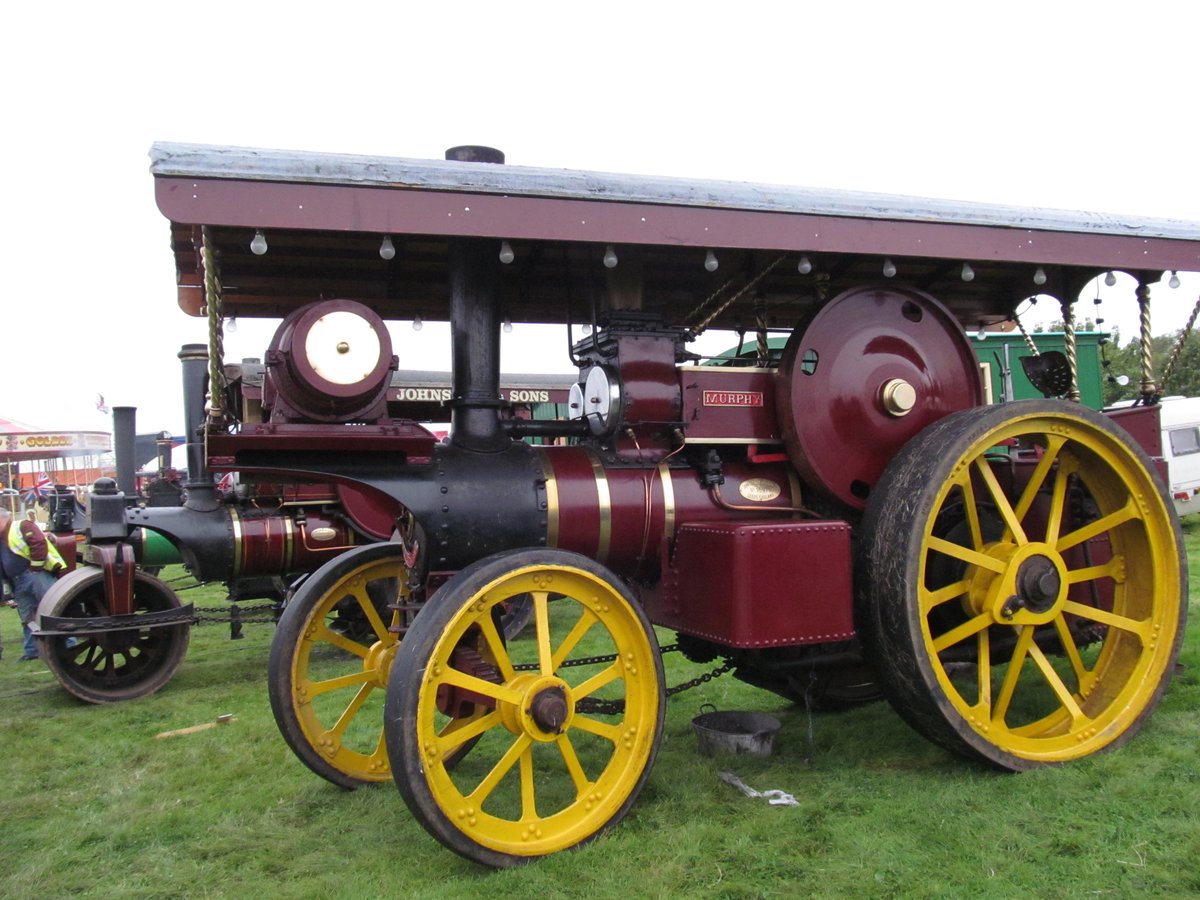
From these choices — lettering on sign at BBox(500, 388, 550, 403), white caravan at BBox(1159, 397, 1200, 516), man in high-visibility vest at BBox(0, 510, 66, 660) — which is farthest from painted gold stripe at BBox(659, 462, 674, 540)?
white caravan at BBox(1159, 397, 1200, 516)

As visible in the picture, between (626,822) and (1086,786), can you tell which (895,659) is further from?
(626,822)

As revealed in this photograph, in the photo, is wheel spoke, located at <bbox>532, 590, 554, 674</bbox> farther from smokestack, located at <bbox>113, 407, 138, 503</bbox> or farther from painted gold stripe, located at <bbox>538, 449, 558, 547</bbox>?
smokestack, located at <bbox>113, 407, 138, 503</bbox>

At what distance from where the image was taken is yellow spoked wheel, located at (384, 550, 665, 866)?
2590 millimetres

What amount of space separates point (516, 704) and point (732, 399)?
147cm

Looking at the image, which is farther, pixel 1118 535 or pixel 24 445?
pixel 24 445

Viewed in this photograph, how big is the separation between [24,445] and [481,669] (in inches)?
1401

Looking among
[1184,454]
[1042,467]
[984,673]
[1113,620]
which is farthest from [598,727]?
[1184,454]

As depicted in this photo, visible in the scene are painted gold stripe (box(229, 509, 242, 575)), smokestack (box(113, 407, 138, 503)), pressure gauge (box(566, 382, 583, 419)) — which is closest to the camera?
pressure gauge (box(566, 382, 583, 419))

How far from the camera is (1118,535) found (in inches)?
149

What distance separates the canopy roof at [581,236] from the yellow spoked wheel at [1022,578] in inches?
28.1

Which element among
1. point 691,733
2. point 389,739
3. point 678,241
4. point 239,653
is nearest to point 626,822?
point 389,739

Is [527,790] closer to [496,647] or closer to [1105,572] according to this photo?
[496,647]

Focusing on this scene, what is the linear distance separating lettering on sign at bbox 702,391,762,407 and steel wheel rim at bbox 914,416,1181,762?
779 mm

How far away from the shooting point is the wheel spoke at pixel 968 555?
10.9 ft
